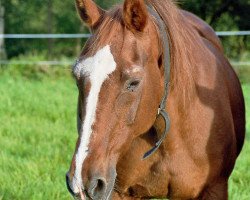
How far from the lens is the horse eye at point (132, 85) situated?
301cm

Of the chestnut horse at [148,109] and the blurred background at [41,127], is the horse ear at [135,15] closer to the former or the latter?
the chestnut horse at [148,109]

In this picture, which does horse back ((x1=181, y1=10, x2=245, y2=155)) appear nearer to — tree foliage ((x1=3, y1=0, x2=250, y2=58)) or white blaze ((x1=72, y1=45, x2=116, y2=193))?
white blaze ((x1=72, y1=45, x2=116, y2=193))

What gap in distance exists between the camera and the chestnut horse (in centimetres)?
295

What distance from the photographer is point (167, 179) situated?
3693 millimetres

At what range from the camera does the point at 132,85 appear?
3.03 m

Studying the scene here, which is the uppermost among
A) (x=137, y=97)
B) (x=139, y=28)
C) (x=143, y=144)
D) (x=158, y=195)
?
(x=139, y=28)

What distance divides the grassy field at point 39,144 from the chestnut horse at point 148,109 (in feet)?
3.40

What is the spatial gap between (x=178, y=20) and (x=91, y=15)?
504 mm

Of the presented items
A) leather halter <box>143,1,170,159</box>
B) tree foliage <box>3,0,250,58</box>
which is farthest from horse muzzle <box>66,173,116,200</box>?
tree foliage <box>3,0,250,58</box>

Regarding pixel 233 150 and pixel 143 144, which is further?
pixel 233 150

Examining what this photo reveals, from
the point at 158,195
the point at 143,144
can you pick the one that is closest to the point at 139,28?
the point at 143,144

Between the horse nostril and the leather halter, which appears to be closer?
the horse nostril

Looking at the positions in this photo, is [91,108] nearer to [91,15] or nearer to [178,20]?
[91,15]

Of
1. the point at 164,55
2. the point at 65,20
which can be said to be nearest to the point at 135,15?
the point at 164,55
